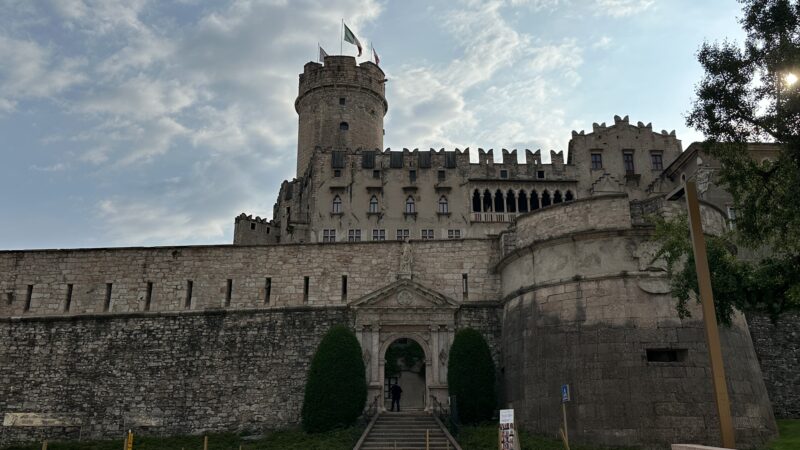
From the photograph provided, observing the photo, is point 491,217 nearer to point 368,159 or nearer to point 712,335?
point 368,159

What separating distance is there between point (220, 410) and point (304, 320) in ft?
17.0

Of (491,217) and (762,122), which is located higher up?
(491,217)

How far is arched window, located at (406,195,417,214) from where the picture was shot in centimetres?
5194

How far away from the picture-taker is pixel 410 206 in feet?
171

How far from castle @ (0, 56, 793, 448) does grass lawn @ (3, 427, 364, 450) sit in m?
0.74

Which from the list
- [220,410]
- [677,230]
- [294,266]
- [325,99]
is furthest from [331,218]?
[677,230]

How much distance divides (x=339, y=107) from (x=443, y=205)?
533 inches

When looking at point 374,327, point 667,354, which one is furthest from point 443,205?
point 667,354

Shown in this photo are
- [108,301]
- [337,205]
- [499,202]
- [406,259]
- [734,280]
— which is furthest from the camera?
[499,202]

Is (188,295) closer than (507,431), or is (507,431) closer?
(507,431)

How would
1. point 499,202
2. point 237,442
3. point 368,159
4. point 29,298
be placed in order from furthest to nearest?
point 368,159 < point 499,202 < point 29,298 < point 237,442

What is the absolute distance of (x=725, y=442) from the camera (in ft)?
46.1

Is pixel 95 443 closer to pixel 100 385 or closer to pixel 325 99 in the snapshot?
pixel 100 385

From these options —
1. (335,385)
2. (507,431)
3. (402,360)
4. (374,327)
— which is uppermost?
(374,327)
